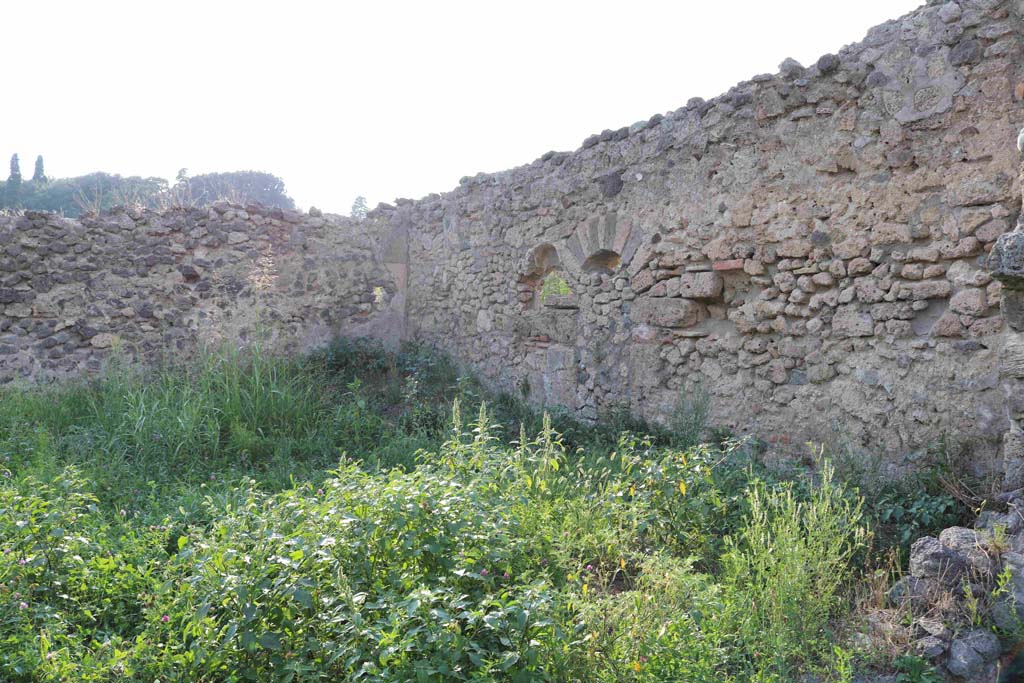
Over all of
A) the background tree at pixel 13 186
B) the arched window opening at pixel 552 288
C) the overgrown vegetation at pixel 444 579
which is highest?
the background tree at pixel 13 186

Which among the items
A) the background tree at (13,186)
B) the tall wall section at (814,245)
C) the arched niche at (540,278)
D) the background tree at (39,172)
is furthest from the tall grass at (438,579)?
the background tree at (39,172)

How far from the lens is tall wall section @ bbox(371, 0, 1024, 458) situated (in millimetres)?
3859

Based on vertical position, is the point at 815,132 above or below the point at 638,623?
above

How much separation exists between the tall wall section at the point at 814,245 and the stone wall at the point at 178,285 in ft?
11.1

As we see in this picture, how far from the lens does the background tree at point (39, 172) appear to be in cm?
3213

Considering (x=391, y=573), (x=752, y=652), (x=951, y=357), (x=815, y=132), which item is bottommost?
(x=752, y=652)

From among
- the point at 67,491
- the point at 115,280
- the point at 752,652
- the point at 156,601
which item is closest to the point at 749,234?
the point at 752,652

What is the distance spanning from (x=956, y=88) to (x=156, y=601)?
4.60m

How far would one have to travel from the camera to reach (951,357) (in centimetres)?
392

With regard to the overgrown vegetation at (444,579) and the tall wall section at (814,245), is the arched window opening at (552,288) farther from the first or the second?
the overgrown vegetation at (444,579)

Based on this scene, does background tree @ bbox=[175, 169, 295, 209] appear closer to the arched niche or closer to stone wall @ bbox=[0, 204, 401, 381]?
stone wall @ bbox=[0, 204, 401, 381]

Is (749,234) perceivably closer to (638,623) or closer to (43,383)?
(638,623)

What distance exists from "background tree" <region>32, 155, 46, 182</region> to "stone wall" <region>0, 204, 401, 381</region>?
1155 inches

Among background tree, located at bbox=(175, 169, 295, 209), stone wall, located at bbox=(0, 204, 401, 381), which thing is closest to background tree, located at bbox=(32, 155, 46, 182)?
background tree, located at bbox=(175, 169, 295, 209)
